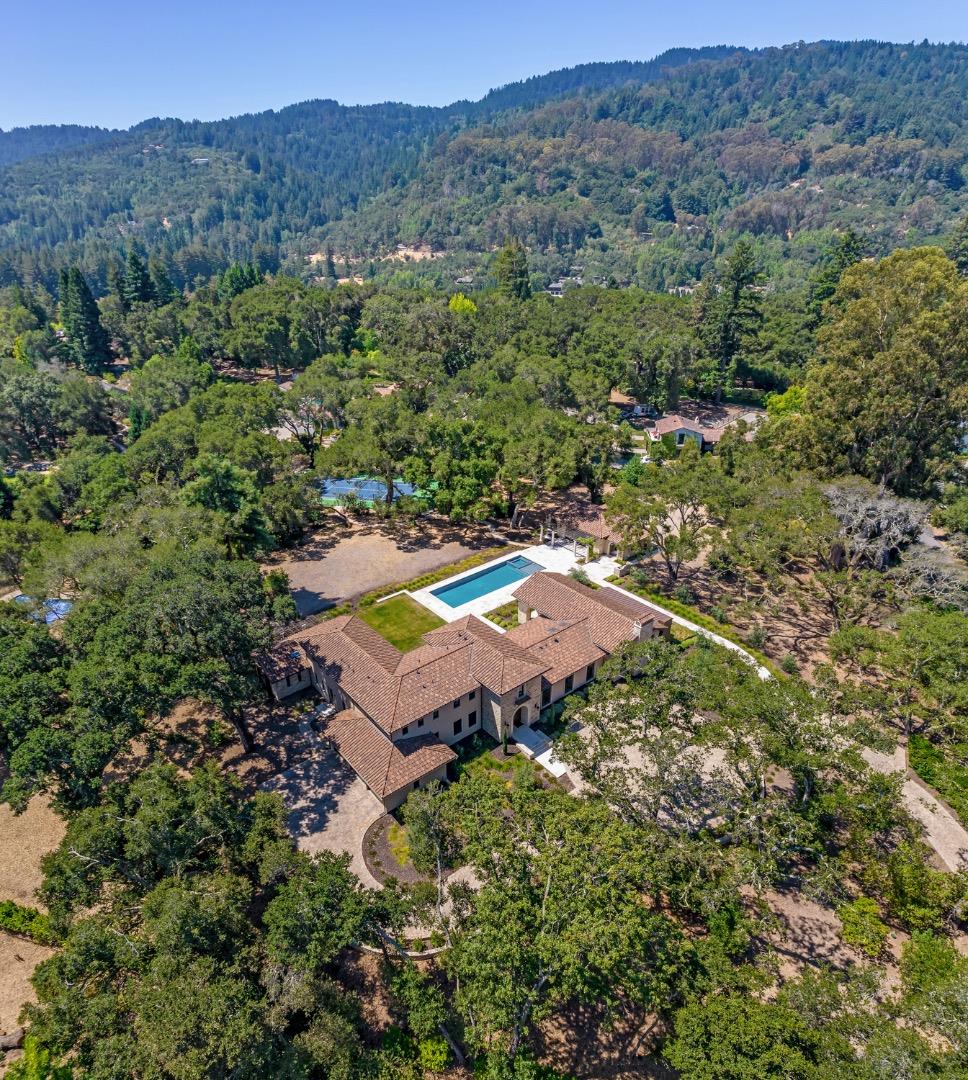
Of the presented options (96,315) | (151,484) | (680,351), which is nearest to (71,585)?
(151,484)

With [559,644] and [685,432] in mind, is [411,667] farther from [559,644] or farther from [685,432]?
[685,432]

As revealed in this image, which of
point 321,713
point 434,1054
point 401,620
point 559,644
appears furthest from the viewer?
point 401,620

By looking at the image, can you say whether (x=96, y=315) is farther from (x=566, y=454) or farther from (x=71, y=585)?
(x=566, y=454)

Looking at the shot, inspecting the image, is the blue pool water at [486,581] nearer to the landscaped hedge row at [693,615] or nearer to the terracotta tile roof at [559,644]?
the landscaped hedge row at [693,615]

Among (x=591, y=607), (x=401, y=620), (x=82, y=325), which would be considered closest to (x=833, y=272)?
(x=591, y=607)

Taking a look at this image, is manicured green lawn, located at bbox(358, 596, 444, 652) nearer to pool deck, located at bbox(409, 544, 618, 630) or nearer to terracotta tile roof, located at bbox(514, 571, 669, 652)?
pool deck, located at bbox(409, 544, 618, 630)

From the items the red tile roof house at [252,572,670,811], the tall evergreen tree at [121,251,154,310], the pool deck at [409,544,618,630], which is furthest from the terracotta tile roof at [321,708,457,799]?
the tall evergreen tree at [121,251,154,310]

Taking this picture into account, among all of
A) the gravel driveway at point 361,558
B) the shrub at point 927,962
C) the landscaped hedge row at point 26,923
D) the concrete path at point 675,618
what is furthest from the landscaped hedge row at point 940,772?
the landscaped hedge row at point 26,923
